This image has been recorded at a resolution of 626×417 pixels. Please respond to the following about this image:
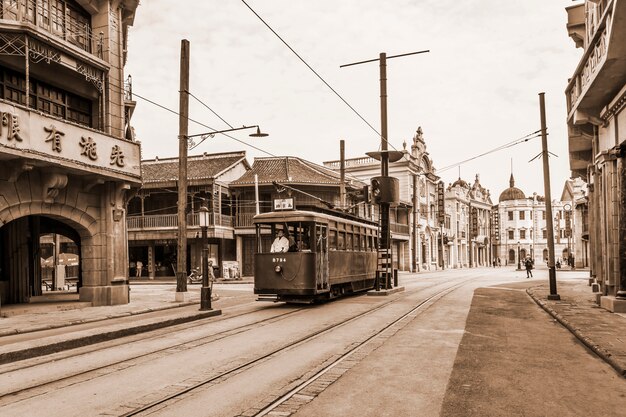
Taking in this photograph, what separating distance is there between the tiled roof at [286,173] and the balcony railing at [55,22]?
22609mm

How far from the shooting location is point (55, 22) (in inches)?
693

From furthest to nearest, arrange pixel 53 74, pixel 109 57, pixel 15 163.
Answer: pixel 109 57 → pixel 53 74 → pixel 15 163

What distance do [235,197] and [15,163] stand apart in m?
28.1

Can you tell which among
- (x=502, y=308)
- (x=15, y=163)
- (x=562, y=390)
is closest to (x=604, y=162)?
(x=502, y=308)

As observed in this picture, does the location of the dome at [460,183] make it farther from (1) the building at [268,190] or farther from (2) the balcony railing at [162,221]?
(2) the balcony railing at [162,221]

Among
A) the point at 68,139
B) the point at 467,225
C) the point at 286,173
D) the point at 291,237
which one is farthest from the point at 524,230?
the point at 68,139

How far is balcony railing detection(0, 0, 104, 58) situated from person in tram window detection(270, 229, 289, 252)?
8697 mm

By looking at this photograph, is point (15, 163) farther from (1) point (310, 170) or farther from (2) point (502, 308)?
(1) point (310, 170)

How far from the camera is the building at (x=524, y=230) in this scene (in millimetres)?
95750

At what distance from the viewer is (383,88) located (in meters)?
21.7

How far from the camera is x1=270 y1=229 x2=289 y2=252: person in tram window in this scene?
55.2ft

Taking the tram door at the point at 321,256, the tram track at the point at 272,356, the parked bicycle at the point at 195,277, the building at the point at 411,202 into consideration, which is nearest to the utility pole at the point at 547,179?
the tram track at the point at 272,356

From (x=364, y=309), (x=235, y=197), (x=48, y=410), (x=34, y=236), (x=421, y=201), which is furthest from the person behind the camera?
(x=421, y=201)

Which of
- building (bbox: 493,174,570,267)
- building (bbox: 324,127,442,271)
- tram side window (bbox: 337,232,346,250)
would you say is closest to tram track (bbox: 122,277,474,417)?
tram side window (bbox: 337,232,346,250)
